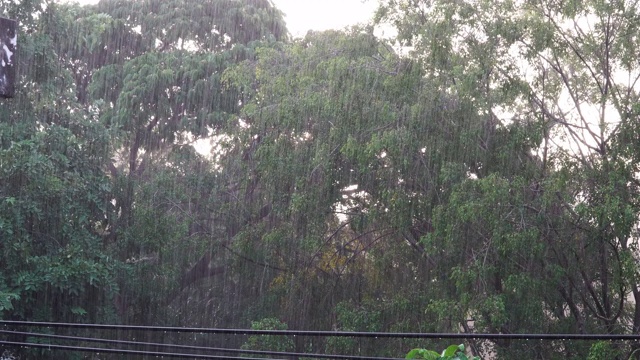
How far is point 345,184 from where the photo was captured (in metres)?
15.2

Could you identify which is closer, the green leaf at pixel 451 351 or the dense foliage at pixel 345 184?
the green leaf at pixel 451 351

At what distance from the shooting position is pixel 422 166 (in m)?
13.7

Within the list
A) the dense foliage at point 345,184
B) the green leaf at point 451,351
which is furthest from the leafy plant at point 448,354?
the dense foliage at point 345,184

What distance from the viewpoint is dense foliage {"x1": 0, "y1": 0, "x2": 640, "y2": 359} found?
12445 millimetres

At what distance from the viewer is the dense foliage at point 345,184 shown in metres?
12.4

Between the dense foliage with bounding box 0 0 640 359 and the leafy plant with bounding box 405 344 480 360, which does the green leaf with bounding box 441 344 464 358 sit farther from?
the dense foliage with bounding box 0 0 640 359

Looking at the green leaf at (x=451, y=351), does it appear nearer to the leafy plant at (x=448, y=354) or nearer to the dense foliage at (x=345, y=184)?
the leafy plant at (x=448, y=354)

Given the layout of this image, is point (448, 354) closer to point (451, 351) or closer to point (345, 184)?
point (451, 351)

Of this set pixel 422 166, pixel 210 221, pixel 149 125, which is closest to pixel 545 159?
pixel 422 166

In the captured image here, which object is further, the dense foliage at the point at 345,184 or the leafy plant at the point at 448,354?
the dense foliage at the point at 345,184

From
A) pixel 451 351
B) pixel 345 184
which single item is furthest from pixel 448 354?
pixel 345 184

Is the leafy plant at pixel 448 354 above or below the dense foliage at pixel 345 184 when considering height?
below

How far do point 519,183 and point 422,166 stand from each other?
1.88 m

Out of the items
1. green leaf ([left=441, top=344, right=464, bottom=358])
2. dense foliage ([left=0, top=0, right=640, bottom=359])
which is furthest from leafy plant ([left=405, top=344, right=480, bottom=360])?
dense foliage ([left=0, top=0, right=640, bottom=359])
